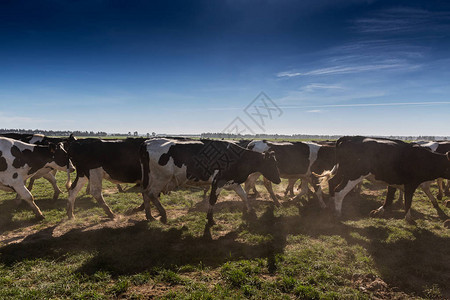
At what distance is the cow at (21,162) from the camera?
8.32m

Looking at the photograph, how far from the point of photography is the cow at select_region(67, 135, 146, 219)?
8586 mm

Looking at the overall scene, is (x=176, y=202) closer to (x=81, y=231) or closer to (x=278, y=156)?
(x=81, y=231)

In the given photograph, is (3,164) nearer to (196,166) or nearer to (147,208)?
(147,208)

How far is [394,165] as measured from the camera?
27.9 ft

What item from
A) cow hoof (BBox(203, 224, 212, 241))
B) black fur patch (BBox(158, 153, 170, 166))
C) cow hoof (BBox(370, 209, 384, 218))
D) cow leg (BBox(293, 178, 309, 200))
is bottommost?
cow hoof (BBox(203, 224, 212, 241))

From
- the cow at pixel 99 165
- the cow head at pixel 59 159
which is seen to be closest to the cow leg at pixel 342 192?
the cow at pixel 99 165

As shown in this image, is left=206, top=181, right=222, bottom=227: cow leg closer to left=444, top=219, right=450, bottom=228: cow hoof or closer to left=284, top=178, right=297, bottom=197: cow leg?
left=284, top=178, right=297, bottom=197: cow leg

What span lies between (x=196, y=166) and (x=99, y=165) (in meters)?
Answer: 3.50

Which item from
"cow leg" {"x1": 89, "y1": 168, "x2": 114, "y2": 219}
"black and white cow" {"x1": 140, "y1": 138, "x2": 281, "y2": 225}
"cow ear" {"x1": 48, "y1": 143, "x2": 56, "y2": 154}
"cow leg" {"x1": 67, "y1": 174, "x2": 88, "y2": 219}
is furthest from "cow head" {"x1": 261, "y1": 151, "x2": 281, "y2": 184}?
"cow ear" {"x1": 48, "y1": 143, "x2": 56, "y2": 154}

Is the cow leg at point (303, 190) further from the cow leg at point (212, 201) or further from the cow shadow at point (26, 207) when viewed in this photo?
the cow shadow at point (26, 207)

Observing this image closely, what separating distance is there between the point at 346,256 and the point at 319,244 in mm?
724

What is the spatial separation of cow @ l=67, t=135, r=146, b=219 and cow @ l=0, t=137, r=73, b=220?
1.53 m

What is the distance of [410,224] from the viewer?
7949mm

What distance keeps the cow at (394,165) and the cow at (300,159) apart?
2289 mm
